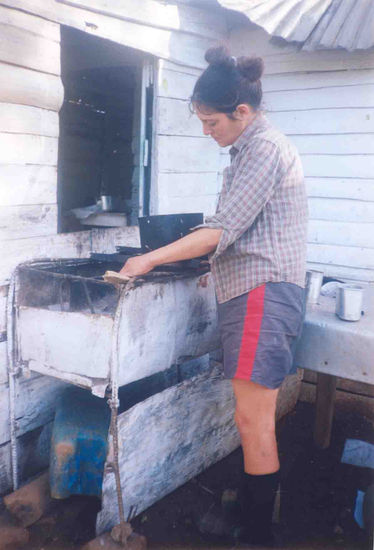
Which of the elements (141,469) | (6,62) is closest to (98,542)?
(141,469)

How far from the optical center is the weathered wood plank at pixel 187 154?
376cm

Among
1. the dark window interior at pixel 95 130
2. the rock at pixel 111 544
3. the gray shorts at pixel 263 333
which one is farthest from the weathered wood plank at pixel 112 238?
the rock at pixel 111 544

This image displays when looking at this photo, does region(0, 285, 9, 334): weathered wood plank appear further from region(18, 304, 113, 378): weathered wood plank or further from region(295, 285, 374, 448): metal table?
region(295, 285, 374, 448): metal table

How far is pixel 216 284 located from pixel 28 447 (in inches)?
68.1

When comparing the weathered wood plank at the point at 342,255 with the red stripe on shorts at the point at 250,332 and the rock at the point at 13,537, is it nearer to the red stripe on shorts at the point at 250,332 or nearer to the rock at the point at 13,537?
the red stripe on shorts at the point at 250,332

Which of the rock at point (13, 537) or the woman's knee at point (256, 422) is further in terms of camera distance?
the rock at point (13, 537)

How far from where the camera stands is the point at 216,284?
2404mm

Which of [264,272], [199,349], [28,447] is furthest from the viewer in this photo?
[28,447]

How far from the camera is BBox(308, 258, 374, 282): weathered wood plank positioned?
382cm

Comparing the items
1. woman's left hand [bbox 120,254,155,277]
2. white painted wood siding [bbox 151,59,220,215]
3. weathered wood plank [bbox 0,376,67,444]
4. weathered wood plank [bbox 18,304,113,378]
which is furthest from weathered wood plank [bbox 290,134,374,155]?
weathered wood plank [bbox 0,376,67,444]

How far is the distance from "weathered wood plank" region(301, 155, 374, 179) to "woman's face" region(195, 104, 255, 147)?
175cm

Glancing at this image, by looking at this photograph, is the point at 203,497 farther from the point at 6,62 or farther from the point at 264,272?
the point at 6,62

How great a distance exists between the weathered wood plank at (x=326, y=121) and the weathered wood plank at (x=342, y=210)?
1.76 ft

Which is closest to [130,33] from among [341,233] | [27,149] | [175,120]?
[175,120]
